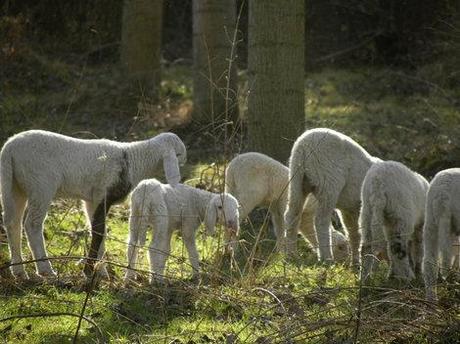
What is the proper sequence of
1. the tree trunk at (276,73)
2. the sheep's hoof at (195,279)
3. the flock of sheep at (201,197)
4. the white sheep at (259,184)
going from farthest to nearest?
the tree trunk at (276,73)
the white sheep at (259,184)
the sheep's hoof at (195,279)
the flock of sheep at (201,197)

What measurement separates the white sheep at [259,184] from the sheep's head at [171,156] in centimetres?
114

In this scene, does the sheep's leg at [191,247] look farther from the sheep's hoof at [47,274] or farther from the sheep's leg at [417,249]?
the sheep's leg at [417,249]

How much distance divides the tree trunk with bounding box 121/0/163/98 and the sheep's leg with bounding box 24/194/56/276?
9.42 meters

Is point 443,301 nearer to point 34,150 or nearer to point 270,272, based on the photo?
point 270,272

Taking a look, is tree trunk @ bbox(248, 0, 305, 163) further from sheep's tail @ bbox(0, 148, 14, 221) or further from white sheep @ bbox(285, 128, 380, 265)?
sheep's tail @ bbox(0, 148, 14, 221)

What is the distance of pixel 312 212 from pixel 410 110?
671cm

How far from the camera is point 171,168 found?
8.83m

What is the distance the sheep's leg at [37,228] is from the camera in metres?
7.89

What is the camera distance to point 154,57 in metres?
17.5

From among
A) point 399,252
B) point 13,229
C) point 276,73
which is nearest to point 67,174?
point 13,229

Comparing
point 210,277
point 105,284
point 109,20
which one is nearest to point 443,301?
point 210,277

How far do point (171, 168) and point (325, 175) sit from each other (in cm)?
170

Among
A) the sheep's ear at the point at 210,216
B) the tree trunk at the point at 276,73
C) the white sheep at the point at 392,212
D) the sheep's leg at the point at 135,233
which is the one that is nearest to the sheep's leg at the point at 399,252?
the white sheep at the point at 392,212

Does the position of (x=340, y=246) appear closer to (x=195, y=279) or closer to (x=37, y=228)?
(x=195, y=279)
